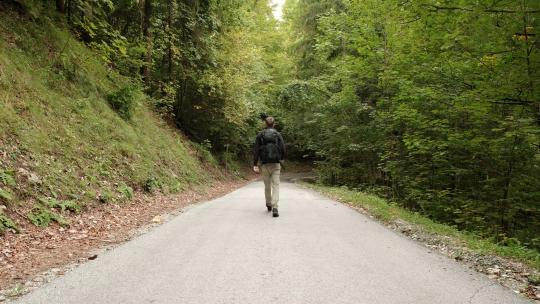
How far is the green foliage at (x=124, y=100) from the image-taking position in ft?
45.6

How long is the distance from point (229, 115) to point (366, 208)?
1331 cm

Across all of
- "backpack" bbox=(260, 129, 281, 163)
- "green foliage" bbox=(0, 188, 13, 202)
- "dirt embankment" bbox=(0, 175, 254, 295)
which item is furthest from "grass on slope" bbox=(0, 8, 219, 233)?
"backpack" bbox=(260, 129, 281, 163)

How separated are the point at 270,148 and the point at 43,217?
4.80m

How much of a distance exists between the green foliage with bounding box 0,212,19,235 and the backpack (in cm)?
506

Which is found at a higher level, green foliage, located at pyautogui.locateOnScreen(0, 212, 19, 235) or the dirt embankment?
green foliage, located at pyautogui.locateOnScreen(0, 212, 19, 235)

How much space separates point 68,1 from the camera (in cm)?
1427

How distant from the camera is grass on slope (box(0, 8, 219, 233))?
25.1ft

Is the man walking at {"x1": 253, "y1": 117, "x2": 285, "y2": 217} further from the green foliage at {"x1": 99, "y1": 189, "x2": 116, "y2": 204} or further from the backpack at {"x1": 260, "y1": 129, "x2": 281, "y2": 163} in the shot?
the green foliage at {"x1": 99, "y1": 189, "x2": 116, "y2": 204}

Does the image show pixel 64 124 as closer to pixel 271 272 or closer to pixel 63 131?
pixel 63 131

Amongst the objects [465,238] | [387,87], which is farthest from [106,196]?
[387,87]

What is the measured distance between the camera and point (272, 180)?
9172 mm

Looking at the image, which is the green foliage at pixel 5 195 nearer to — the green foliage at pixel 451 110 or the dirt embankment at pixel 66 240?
the dirt embankment at pixel 66 240

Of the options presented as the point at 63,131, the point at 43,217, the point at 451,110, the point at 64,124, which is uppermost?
the point at 451,110

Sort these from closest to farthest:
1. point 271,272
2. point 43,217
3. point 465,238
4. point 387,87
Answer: point 271,272 → point 43,217 → point 465,238 → point 387,87
